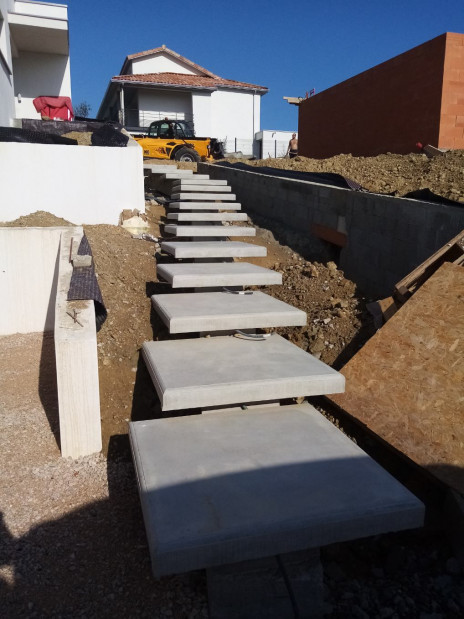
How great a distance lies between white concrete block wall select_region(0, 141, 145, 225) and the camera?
711 cm

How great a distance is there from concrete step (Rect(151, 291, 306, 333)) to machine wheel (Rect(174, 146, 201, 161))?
11329 mm

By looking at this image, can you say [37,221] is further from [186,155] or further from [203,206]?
[186,155]

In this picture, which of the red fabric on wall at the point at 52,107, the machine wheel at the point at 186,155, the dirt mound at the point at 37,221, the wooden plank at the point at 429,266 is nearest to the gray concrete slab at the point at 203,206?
the dirt mound at the point at 37,221

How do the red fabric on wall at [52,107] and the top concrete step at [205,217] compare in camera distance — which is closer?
the top concrete step at [205,217]

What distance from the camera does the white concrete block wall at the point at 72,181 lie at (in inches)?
280

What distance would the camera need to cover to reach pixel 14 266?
6.11 meters

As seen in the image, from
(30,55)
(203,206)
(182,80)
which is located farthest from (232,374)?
(182,80)

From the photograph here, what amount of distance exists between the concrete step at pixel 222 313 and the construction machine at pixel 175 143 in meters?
11.4

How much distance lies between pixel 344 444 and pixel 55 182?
5.79m

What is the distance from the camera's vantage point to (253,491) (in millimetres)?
2666

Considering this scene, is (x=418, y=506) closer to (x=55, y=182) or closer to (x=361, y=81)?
(x=55, y=182)

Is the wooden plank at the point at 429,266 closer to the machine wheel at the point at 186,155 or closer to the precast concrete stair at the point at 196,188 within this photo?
the precast concrete stair at the point at 196,188

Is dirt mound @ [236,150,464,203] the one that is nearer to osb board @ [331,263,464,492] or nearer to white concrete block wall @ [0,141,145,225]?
osb board @ [331,263,464,492]

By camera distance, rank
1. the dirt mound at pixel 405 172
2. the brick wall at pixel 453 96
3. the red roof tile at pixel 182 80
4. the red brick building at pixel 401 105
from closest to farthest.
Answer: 1. the dirt mound at pixel 405 172
2. the brick wall at pixel 453 96
3. the red brick building at pixel 401 105
4. the red roof tile at pixel 182 80
